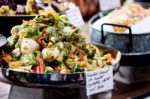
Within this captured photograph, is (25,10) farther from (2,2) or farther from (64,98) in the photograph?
(64,98)

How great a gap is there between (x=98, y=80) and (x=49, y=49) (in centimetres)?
19

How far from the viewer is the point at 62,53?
1091 mm

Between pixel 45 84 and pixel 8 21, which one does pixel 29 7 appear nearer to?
pixel 8 21

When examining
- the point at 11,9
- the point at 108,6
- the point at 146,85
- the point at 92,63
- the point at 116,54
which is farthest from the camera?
the point at 108,6

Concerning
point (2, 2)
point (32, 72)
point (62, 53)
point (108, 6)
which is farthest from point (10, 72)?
point (108, 6)

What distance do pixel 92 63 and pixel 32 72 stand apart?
0.24 m

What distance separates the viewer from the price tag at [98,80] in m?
1.04

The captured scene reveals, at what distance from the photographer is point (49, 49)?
3.52ft

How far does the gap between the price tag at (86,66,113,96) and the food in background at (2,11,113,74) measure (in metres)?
0.05

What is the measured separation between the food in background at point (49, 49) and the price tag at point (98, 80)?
0.05 m

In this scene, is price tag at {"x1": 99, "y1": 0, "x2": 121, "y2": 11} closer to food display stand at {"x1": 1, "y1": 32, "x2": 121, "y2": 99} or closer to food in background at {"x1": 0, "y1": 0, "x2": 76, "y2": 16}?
food in background at {"x1": 0, "y1": 0, "x2": 76, "y2": 16}

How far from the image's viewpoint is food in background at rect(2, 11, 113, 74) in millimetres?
1065

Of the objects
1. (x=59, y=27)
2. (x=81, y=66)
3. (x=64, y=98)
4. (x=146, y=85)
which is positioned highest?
(x=59, y=27)

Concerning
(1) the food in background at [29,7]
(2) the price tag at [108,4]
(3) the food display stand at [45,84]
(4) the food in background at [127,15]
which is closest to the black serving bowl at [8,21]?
(1) the food in background at [29,7]
